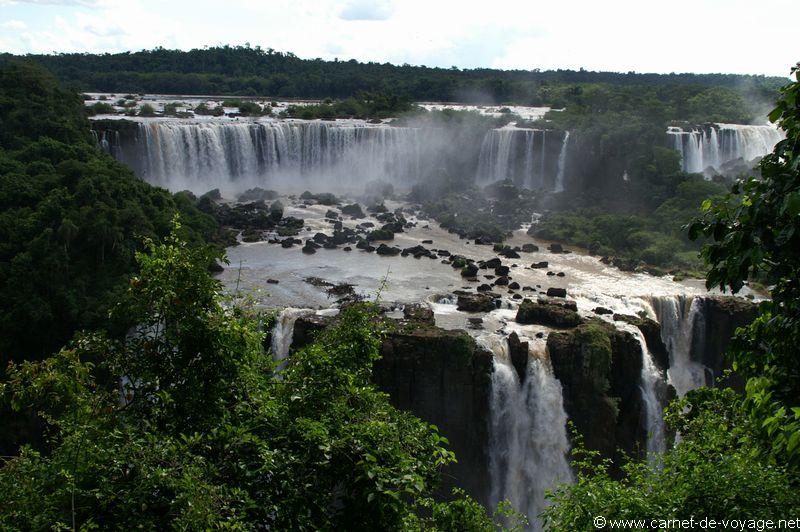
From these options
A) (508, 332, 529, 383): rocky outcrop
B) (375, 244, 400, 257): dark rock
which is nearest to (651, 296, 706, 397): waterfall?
(508, 332, 529, 383): rocky outcrop

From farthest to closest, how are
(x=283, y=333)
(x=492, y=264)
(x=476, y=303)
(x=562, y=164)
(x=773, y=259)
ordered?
(x=562, y=164) → (x=492, y=264) → (x=476, y=303) → (x=283, y=333) → (x=773, y=259)

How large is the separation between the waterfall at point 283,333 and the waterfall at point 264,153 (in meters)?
19.6

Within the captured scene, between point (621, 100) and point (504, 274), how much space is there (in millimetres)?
26542

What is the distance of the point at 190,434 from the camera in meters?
6.77

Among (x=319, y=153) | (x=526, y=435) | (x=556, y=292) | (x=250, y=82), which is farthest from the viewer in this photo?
(x=250, y=82)

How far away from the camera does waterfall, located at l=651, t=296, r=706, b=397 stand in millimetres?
23203

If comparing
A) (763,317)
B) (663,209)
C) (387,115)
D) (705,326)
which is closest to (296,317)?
(705,326)

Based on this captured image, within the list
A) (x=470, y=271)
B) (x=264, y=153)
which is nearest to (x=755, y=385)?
(x=470, y=271)

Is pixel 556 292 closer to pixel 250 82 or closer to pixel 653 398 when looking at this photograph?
pixel 653 398

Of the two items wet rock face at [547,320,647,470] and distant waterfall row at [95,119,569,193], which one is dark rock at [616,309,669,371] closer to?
wet rock face at [547,320,647,470]

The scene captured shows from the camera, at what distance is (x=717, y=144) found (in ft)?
142

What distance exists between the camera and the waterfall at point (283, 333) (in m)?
19.5

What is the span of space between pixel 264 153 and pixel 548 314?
24.6m

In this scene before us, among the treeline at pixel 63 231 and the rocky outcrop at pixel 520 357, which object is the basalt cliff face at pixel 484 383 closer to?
the rocky outcrop at pixel 520 357
